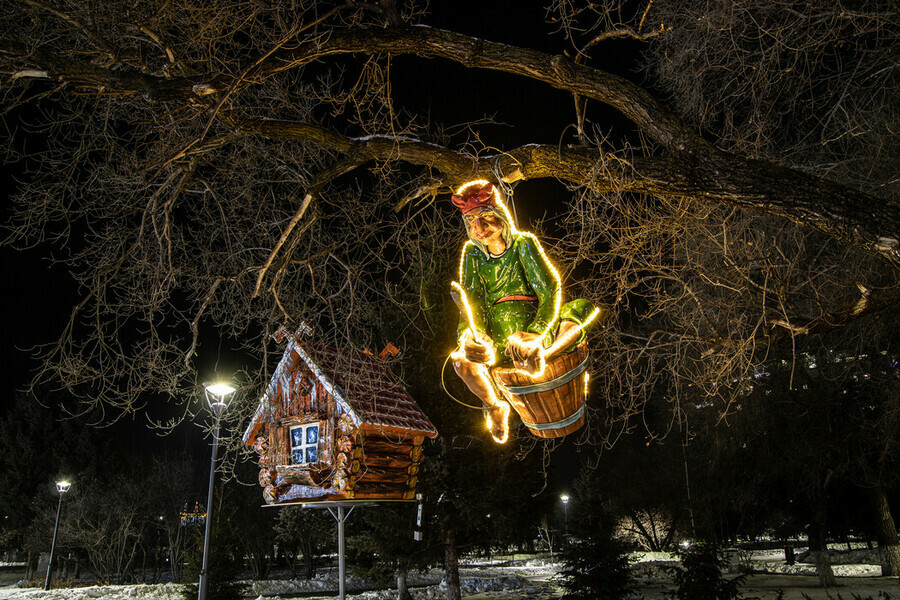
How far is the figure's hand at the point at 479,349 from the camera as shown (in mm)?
3264

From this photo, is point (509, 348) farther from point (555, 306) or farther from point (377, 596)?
point (377, 596)

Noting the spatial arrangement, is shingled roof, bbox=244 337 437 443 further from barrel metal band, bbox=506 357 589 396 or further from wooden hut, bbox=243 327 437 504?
barrel metal band, bbox=506 357 589 396

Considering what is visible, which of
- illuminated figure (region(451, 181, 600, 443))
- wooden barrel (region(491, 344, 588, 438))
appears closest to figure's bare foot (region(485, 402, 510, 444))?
illuminated figure (region(451, 181, 600, 443))

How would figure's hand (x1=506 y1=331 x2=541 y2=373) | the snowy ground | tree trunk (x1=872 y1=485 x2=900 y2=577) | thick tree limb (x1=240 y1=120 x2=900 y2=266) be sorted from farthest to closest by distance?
tree trunk (x1=872 y1=485 x2=900 y2=577)
the snowy ground
thick tree limb (x1=240 y1=120 x2=900 y2=266)
figure's hand (x1=506 y1=331 x2=541 y2=373)

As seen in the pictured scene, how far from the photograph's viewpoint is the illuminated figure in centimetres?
321

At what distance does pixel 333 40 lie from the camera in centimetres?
439

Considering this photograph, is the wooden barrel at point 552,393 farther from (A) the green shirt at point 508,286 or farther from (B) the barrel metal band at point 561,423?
(A) the green shirt at point 508,286

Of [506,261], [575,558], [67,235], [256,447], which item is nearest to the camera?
[506,261]

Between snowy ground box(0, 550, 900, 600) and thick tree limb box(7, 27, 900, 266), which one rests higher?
thick tree limb box(7, 27, 900, 266)

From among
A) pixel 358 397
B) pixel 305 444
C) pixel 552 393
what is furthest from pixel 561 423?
pixel 305 444

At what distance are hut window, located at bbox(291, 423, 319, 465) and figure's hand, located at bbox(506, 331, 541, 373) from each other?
668 cm

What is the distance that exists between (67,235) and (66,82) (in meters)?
1.48

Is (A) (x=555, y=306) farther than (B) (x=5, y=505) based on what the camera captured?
No

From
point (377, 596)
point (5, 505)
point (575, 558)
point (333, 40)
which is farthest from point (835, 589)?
point (5, 505)
